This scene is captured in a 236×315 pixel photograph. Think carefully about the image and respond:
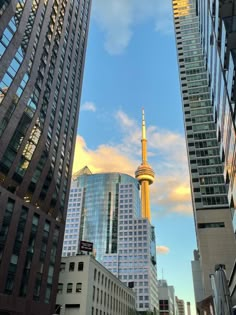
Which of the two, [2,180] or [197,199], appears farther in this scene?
[197,199]

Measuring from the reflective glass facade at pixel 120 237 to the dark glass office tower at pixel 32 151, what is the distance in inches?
4473

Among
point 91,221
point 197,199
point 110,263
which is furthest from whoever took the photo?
point 91,221

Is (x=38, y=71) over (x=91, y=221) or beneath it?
beneath

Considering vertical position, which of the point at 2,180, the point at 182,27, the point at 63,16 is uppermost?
the point at 182,27

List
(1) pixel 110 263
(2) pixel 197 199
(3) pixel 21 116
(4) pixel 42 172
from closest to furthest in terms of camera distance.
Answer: (3) pixel 21 116 → (4) pixel 42 172 → (2) pixel 197 199 → (1) pixel 110 263

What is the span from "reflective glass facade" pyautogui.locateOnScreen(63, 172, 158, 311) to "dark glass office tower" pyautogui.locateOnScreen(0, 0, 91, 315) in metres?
114

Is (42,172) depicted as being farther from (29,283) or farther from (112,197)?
(112,197)

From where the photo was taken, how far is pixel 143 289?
511 ft

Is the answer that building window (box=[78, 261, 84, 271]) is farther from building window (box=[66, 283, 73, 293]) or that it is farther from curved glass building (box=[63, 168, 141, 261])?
curved glass building (box=[63, 168, 141, 261])

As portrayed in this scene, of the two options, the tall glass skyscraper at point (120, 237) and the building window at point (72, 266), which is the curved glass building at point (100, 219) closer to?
the tall glass skyscraper at point (120, 237)

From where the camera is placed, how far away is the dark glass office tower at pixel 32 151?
45156mm

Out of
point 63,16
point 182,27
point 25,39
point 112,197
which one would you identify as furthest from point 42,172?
point 112,197

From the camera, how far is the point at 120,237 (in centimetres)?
17925

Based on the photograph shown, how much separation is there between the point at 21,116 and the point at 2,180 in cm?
1146
